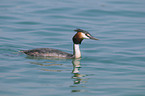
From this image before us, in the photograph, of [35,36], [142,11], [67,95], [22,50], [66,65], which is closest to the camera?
[67,95]

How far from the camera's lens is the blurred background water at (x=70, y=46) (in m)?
11.0

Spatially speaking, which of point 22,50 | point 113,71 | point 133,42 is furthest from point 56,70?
point 133,42

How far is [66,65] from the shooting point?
43.9 ft

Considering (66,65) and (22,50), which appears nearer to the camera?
(66,65)

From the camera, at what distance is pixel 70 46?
53.6 feet

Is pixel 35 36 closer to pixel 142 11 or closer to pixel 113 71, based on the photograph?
pixel 113 71

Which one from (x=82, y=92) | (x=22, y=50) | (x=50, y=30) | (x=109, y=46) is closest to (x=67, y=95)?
(x=82, y=92)

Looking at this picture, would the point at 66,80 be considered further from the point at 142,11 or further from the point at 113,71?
the point at 142,11

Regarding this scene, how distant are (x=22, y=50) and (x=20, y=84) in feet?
13.6

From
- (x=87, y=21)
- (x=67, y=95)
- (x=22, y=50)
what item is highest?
(x=87, y=21)

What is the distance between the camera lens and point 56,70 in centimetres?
1255

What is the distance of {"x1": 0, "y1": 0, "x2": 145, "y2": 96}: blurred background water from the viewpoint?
11.0m

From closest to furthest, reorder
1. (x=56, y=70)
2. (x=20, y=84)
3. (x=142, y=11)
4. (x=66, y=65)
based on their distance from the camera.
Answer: (x=20, y=84), (x=56, y=70), (x=66, y=65), (x=142, y=11)

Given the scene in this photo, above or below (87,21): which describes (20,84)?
below
